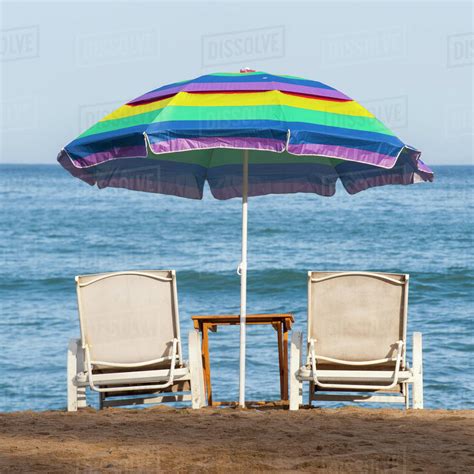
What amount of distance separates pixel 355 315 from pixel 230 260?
1886cm

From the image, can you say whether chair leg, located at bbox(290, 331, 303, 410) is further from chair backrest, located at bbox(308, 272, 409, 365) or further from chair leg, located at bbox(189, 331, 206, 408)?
chair leg, located at bbox(189, 331, 206, 408)

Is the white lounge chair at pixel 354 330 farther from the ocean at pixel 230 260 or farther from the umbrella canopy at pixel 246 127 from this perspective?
the ocean at pixel 230 260

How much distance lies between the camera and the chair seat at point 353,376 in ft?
17.1

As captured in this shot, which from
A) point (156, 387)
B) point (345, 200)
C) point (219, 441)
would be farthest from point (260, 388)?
point (345, 200)

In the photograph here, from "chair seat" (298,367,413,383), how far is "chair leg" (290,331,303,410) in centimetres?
6

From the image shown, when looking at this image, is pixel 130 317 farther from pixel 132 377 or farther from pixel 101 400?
pixel 101 400

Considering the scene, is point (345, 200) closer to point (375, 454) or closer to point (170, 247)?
point (170, 247)

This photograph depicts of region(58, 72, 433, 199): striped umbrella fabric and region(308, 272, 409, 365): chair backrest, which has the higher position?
region(58, 72, 433, 199): striped umbrella fabric

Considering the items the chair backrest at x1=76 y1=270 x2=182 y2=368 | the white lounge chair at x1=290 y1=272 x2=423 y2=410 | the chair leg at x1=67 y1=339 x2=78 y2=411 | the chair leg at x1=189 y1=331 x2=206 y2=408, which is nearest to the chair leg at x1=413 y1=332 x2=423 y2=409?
the white lounge chair at x1=290 y1=272 x2=423 y2=410

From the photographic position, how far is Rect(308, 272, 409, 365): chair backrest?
5.29 metres

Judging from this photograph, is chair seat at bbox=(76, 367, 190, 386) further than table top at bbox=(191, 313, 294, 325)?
No

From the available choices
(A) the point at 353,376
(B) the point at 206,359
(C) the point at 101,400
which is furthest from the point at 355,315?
(C) the point at 101,400

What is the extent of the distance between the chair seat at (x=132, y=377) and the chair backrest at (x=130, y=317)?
84mm

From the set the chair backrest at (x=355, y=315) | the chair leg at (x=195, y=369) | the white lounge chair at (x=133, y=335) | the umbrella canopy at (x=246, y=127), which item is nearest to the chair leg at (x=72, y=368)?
the white lounge chair at (x=133, y=335)
